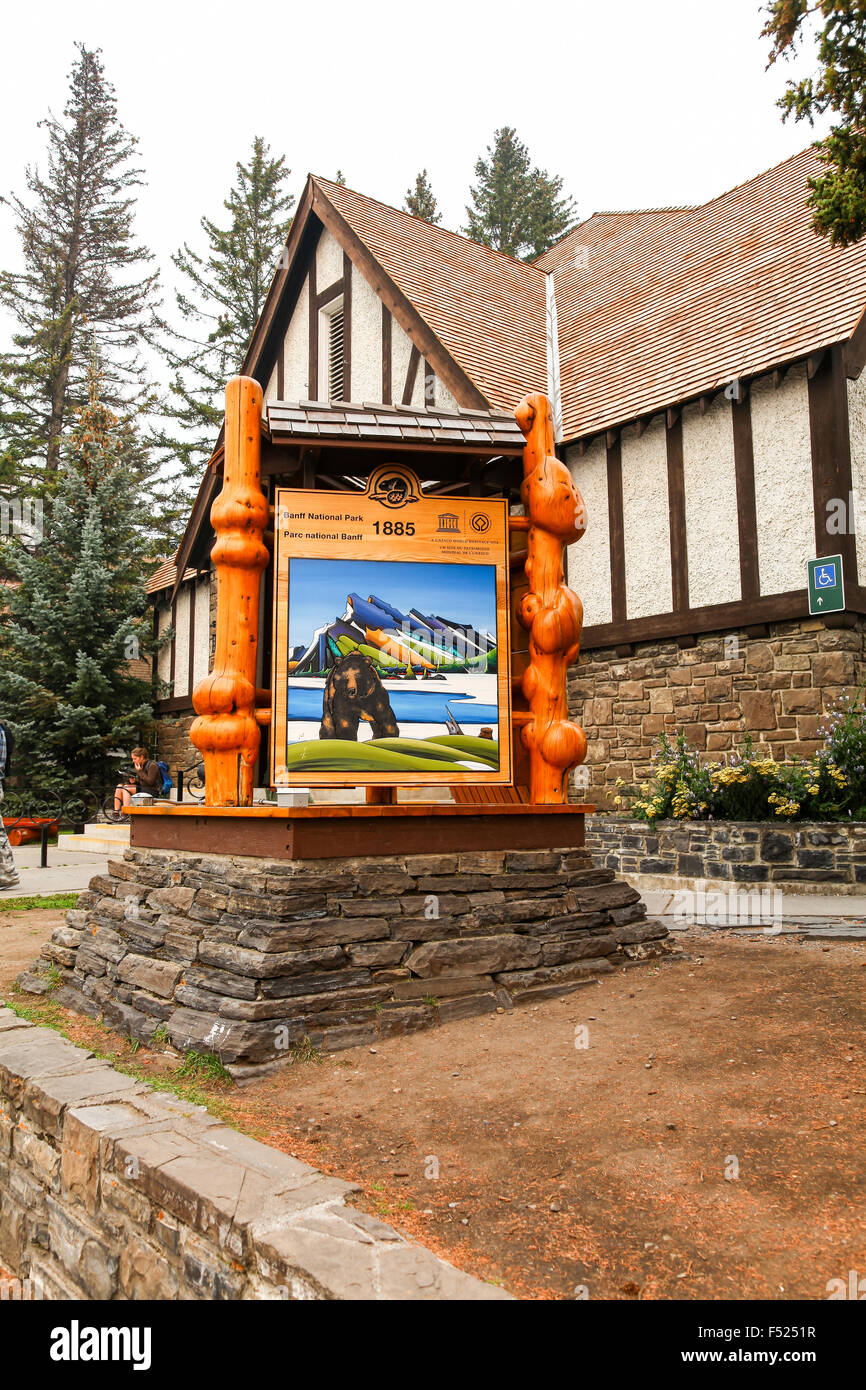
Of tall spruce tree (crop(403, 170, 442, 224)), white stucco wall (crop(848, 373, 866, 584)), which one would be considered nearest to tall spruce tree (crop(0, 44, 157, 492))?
tall spruce tree (crop(403, 170, 442, 224))

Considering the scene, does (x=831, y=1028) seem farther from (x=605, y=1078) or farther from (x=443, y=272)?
(x=443, y=272)

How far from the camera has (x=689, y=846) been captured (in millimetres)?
9008

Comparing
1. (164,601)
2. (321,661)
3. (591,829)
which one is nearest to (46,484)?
(164,601)

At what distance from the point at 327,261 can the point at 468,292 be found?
2.50m

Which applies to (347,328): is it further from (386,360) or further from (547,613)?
(547,613)

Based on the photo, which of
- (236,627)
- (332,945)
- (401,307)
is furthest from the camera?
(401,307)

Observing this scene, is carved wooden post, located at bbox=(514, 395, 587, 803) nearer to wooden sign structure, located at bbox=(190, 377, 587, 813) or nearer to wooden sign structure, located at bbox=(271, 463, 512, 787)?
wooden sign structure, located at bbox=(190, 377, 587, 813)

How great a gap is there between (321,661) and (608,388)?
803 centimetres

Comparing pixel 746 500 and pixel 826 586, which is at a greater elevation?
pixel 746 500

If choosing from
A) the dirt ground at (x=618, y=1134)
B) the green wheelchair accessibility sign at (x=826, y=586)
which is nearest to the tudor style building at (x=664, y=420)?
the green wheelchair accessibility sign at (x=826, y=586)

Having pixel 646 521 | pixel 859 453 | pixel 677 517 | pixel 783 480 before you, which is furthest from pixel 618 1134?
pixel 646 521

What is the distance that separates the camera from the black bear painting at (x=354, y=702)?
569 cm

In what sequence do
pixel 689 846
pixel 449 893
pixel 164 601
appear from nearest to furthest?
pixel 449 893 < pixel 689 846 < pixel 164 601

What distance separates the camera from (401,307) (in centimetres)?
1345
